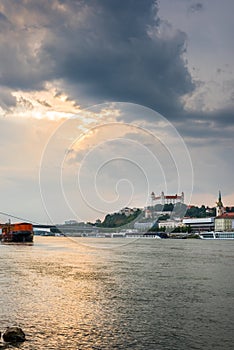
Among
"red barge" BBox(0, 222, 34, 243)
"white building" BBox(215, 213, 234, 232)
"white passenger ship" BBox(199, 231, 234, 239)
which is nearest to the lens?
"red barge" BBox(0, 222, 34, 243)

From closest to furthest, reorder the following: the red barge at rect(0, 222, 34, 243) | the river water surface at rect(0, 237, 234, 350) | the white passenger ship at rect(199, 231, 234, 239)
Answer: the river water surface at rect(0, 237, 234, 350)
the red barge at rect(0, 222, 34, 243)
the white passenger ship at rect(199, 231, 234, 239)

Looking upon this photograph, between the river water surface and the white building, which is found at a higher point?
the white building

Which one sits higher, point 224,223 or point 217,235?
point 224,223

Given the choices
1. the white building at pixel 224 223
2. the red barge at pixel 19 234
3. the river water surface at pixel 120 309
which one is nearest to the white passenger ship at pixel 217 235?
the white building at pixel 224 223

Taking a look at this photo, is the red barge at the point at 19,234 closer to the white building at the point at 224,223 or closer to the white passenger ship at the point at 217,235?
the white passenger ship at the point at 217,235

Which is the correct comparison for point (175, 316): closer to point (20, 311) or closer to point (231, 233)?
point (20, 311)

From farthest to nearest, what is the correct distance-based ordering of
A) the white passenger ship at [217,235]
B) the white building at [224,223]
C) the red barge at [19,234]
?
the white building at [224,223] → the white passenger ship at [217,235] → the red barge at [19,234]

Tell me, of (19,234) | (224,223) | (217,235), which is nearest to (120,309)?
(19,234)

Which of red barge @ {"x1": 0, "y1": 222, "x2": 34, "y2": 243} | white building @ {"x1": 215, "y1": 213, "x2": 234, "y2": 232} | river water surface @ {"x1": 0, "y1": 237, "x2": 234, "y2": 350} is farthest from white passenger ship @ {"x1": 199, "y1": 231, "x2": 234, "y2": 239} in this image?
river water surface @ {"x1": 0, "y1": 237, "x2": 234, "y2": 350}

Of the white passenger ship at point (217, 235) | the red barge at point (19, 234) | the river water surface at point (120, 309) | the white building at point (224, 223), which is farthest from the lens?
the white building at point (224, 223)

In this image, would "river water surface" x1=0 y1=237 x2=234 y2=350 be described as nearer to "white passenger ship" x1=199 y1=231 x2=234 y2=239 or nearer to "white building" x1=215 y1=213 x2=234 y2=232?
"white passenger ship" x1=199 y1=231 x2=234 y2=239

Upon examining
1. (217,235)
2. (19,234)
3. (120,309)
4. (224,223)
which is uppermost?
(224,223)

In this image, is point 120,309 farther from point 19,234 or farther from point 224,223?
point 224,223

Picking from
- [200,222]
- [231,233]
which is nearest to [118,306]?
[231,233]
